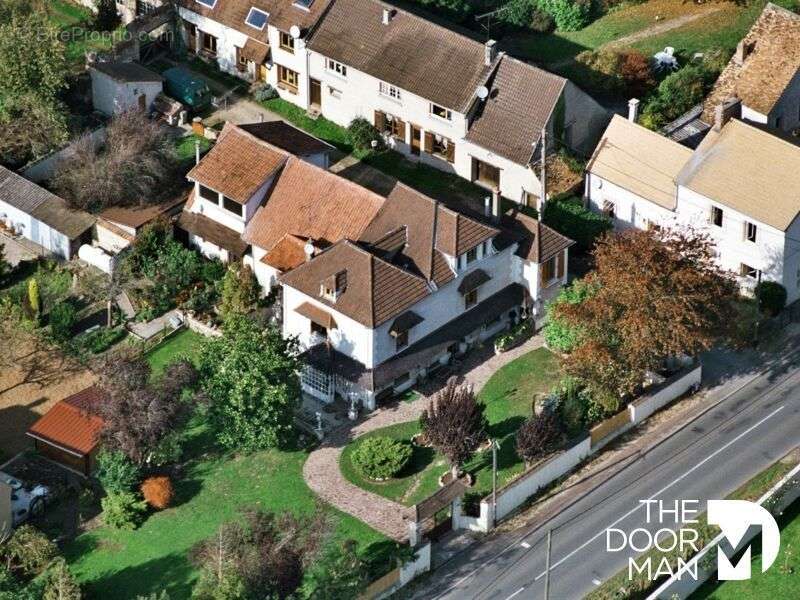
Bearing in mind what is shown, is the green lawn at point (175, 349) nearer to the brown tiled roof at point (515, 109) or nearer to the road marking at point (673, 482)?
the brown tiled roof at point (515, 109)

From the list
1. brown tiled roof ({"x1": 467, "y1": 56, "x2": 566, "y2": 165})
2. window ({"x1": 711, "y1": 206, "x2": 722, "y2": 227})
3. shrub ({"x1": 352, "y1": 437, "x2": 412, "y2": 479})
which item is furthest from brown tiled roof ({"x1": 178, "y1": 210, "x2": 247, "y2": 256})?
window ({"x1": 711, "y1": 206, "x2": 722, "y2": 227})

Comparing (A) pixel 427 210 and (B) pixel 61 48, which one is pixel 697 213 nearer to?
(A) pixel 427 210

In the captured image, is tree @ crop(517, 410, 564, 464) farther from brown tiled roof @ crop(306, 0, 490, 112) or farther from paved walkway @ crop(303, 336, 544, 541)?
brown tiled roof @ crop(306, 0, 490, 112)

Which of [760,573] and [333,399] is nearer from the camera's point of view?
[760,573]

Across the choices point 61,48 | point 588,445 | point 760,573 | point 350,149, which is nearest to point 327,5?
point 350,149

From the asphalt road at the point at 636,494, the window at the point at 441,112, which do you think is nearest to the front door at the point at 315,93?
the window at the point at 441,112

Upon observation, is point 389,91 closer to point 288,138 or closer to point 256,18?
point 288,138

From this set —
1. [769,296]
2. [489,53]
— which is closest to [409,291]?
[489,53]

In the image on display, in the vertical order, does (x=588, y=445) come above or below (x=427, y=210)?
below
